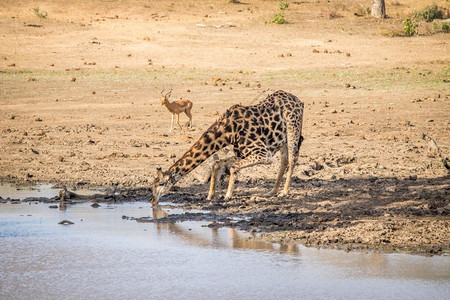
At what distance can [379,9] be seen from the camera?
3100cm

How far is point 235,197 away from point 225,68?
12.6 meters

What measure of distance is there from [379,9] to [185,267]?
Result: 25.8m

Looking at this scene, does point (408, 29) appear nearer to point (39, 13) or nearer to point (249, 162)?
point (39, 13)

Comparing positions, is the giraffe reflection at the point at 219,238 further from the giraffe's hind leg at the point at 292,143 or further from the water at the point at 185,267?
the giraffe's hind leg at the point at 292,143

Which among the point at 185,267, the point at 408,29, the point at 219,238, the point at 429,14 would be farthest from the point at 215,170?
the point at 429,14

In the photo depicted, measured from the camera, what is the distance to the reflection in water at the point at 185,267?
20.1ft

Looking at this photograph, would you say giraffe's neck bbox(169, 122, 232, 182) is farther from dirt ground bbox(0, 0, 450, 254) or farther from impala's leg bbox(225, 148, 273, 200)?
dirt ground bbox(0, 0, 450, 254)

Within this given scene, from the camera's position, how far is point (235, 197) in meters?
9.86

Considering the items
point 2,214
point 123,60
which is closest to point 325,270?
point 2,214

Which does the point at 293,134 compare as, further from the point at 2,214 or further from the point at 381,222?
the point at 2,214

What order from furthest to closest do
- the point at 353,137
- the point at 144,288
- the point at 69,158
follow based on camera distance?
1. the point at 353,137
2. the point at 69,158
3. the point at 144,288

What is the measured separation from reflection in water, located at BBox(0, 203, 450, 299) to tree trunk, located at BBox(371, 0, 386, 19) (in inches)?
946

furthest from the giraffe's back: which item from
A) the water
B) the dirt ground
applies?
the water

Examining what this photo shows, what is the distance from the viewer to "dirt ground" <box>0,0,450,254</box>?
30.0ft
